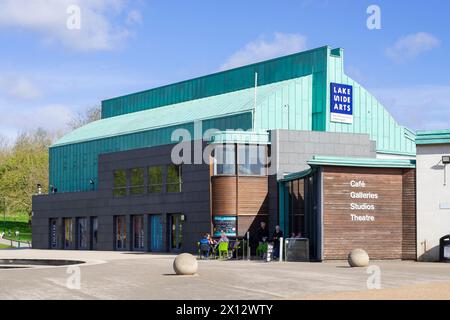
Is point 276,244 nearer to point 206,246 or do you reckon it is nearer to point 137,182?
point 206,246

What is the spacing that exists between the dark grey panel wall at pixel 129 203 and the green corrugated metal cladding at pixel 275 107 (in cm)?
236

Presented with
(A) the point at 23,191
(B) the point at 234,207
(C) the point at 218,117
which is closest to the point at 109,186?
(C) the point at 218,117

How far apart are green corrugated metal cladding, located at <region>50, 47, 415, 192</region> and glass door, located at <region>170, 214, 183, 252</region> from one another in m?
5.48

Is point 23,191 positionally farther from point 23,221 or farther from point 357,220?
point 357,220

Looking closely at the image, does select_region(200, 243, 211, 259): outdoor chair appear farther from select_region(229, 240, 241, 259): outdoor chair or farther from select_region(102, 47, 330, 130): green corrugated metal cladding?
select_region(102, 47, 330, 130): green corrugated metal cladding

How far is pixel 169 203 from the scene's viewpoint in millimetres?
→ 47094

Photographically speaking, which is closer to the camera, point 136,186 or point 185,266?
point 185,266

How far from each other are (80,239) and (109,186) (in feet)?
19.2

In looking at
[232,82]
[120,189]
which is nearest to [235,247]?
[120,189]

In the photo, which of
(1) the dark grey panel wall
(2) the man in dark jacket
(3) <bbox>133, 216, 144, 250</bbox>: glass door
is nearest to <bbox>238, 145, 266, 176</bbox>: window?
(1) the dark grey panel wall

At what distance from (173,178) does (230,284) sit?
2604 centimetres

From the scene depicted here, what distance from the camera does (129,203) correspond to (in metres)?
51.0

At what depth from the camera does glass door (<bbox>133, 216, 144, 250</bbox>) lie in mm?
50062

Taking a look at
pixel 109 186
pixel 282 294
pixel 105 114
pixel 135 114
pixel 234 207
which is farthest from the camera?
pixel 105 114
